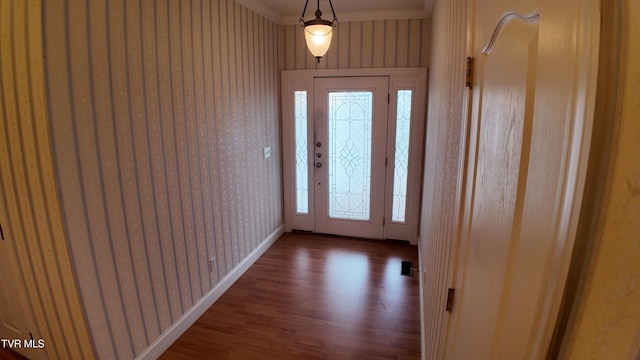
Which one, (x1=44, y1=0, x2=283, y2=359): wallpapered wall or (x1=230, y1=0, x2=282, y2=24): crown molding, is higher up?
(x1=230, y1=0, x2=282, y2=24): crown molding

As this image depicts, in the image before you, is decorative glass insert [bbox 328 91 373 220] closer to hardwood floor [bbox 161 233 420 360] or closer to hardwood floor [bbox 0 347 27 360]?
hardwood floor [bbox 161 233 420 360]

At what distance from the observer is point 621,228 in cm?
A: 31

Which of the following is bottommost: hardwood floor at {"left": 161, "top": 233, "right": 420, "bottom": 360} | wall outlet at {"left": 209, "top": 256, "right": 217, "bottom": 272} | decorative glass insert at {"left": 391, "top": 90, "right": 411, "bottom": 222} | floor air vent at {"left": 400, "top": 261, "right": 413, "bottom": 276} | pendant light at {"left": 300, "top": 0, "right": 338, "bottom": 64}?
hardwood floor at {"left": 161, "top": 233, "right": 420, "bottom": 360}

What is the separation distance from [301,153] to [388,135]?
113 centimetres

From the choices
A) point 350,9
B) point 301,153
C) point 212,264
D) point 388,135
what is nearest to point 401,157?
point 388,135

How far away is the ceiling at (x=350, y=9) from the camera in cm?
319

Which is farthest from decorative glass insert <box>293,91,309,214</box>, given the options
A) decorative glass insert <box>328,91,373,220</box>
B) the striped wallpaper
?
the striped wallpaper

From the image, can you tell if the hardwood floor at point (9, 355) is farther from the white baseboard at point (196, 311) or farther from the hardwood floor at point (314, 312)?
the hardwood floor at point (314, 312)

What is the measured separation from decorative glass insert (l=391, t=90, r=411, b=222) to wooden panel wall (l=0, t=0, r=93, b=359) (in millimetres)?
3168

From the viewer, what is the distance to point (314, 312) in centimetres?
260

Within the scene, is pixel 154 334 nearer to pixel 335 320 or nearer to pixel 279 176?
pixel 335 320

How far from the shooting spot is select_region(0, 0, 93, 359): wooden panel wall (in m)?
1.40

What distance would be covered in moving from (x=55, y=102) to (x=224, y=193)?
1.51 meters

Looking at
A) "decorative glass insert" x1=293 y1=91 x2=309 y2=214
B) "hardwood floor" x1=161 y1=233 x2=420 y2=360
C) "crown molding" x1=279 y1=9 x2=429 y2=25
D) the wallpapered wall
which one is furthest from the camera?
"decorative glass insert" x1=293 y1=91 x2=309 y2=214
